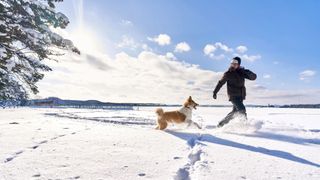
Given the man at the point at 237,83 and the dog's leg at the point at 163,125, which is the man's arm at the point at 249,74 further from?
the dog's leg at the point at 163,125

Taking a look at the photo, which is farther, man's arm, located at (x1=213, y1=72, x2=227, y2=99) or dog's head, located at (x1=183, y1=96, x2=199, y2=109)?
man's arm, located at (x1=213, y1=72, x2=227, y2=99)

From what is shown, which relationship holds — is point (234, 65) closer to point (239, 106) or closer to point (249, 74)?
point (249, 74)

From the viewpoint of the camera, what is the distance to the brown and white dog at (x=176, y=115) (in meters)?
8.52

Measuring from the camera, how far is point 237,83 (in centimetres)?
924

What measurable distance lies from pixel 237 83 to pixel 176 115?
2.19 metres

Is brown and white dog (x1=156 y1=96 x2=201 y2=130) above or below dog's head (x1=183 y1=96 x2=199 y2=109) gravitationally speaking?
below

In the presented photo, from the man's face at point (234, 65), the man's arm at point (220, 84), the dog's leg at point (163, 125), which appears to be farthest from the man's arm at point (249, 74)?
the dog's leg at point (163, 125)

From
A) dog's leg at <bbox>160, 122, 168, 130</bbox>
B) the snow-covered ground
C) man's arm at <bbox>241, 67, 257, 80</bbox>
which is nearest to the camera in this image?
the snow-covered ground

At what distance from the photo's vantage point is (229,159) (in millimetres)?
4344

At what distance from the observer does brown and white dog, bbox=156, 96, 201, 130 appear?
8.52 metres

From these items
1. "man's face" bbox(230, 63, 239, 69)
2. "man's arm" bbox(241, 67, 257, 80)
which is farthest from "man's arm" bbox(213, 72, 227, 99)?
"man's arm" bbox(241, 67, 257, 80)

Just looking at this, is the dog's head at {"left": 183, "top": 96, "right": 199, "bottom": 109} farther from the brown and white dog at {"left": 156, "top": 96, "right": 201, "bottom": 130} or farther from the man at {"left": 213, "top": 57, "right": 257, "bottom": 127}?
the man at {"left": 213, "top": 57, "right": 257, "bottom": 127}

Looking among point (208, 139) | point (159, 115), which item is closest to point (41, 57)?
point (159, 115)

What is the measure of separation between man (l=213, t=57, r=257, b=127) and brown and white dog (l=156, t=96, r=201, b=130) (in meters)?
1.34
